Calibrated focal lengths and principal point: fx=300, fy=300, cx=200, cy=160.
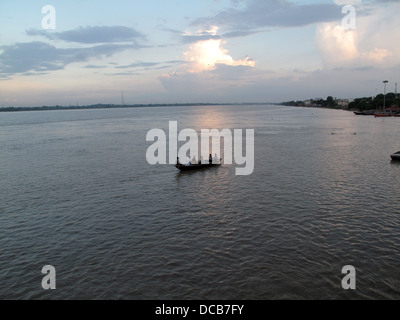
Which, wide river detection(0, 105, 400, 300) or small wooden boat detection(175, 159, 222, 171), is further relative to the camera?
small wooden boat detection(175, 159, 222, 171)

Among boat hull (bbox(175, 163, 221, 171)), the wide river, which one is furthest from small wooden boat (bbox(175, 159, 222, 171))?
the wide river

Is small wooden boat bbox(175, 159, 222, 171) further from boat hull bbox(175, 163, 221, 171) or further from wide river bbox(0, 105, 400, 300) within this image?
wide river bbox(0, 105, 400, 300)

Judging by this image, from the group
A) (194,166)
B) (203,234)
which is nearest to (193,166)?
(194,166)

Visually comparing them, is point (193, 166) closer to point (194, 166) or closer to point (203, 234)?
point (194, 166)

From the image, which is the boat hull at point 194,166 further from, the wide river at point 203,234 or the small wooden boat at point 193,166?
the wide river at point 203,234

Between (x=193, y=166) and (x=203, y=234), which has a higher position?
(x=193, y=166)

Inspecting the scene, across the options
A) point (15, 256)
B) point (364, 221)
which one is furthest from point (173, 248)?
point (364, 221)

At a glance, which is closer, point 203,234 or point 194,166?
point 203,234

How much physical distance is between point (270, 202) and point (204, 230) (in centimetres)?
923

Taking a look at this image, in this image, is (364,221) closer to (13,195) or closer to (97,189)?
(97,189)

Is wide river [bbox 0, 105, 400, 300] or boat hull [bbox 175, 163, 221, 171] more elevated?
boat hull [bbox 175, 163, 221, 171]
